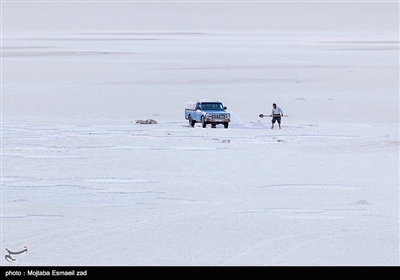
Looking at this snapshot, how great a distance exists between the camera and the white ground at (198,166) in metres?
11.3

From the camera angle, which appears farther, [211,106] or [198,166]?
[211,106]

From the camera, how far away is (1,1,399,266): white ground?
11.3 m

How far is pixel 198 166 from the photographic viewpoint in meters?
18.5

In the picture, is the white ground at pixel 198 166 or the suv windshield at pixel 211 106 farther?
the suv windshield at pixel 211 106

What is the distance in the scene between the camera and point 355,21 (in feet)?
434

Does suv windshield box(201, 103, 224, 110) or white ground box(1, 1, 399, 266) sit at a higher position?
suv windshield box(201, 103, 224, 110)

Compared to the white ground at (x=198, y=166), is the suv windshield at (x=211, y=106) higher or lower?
higher

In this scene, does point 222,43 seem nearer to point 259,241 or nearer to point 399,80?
point 399,80

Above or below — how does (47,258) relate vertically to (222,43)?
below

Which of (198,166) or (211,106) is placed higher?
(211,106)

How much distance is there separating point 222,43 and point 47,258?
72.4 m

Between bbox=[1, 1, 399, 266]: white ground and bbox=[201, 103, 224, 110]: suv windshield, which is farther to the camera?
bbox=[201, 103, 224, 110]: suv windshield
